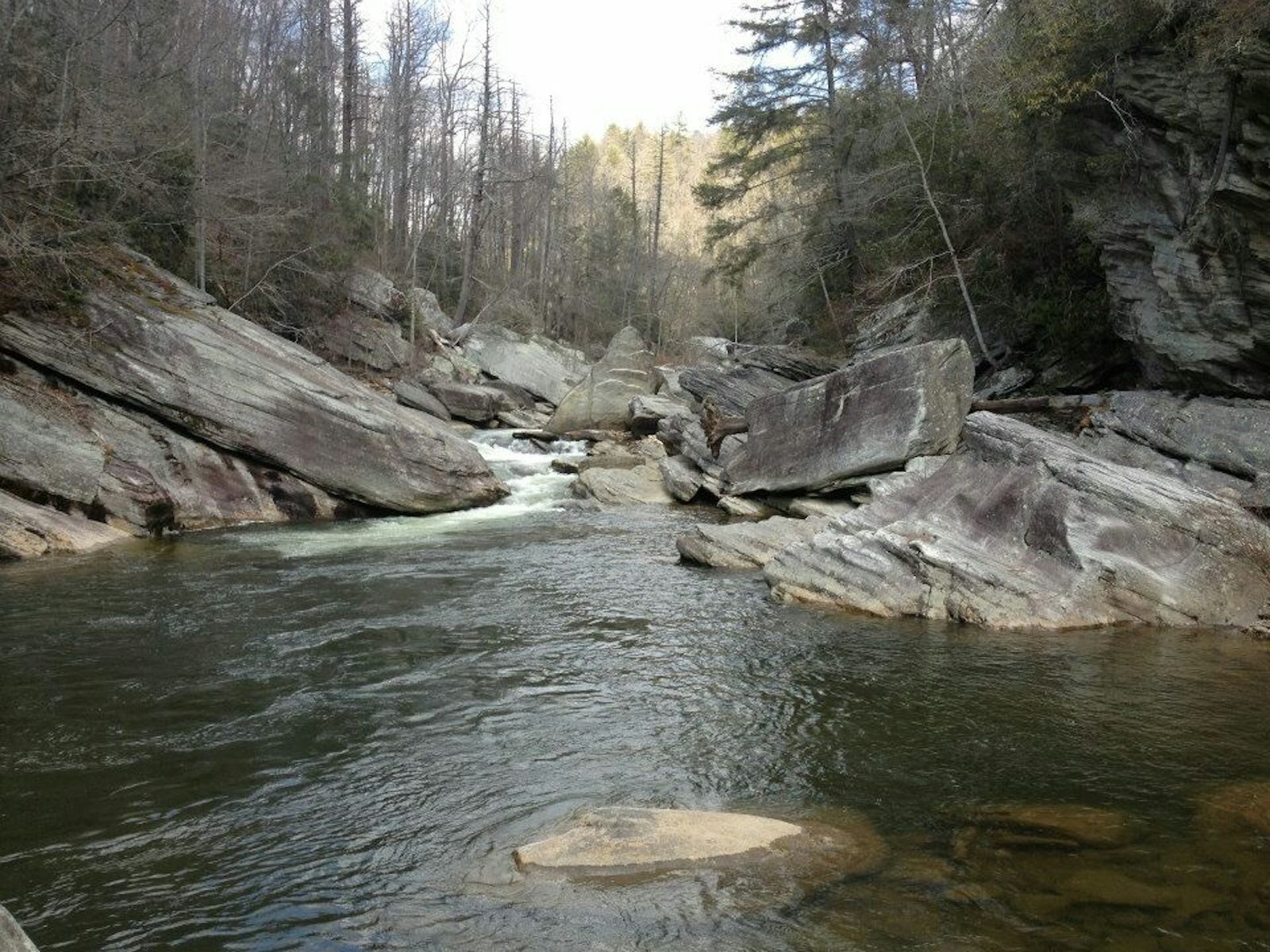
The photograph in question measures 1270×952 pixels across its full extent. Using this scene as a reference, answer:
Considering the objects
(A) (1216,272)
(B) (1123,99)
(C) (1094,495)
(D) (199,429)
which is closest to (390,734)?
(C) (1094,495)

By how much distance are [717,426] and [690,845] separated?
569 inches

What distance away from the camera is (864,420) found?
1504 cm

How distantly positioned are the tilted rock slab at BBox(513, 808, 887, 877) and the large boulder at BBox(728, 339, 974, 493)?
1007cm

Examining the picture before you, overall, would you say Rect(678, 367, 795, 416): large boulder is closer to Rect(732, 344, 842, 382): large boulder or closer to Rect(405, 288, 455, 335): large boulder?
Rect(732, 344, 842, 382): large boulder

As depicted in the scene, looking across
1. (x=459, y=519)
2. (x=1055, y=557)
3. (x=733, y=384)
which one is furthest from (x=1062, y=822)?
(x=733, y=384)

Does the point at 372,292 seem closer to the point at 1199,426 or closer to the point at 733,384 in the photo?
the point at 733,384

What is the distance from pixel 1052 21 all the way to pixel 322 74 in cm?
2618

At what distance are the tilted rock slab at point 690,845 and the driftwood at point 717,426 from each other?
13599 mm

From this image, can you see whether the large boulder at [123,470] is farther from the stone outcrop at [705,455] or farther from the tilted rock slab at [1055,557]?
the tilted rock slab at [1055,557]

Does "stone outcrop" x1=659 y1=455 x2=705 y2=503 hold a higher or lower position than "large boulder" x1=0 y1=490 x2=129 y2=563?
higher

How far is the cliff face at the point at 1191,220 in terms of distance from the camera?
11.3 metres

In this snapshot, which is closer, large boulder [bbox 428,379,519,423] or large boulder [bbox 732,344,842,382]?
large boulder [bbox 732,344,842,382]

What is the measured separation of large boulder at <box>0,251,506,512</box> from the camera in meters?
14.4

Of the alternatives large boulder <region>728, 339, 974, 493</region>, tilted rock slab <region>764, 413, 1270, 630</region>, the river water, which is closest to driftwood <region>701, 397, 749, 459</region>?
large boulder <region>728, 339, 974, 493</region>
